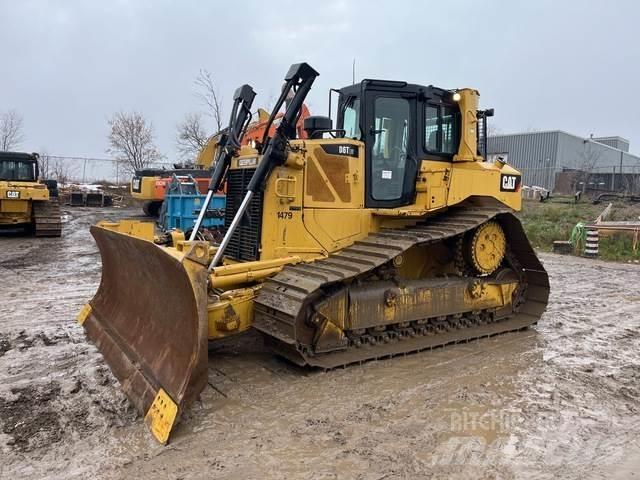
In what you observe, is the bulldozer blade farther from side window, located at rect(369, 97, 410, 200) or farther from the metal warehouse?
the metal warehouse

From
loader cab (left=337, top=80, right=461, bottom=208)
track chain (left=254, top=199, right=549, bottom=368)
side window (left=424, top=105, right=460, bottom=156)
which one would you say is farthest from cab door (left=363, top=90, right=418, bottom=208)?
track chain (left=254, top=199, right=549, bottom=368)

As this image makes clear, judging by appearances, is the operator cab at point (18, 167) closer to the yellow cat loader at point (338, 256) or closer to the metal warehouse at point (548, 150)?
the yellow cat loader at point (338, 256)

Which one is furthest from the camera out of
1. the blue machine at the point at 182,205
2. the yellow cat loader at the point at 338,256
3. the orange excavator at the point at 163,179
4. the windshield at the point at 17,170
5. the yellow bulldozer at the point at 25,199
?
the windshield at the point at 17,170

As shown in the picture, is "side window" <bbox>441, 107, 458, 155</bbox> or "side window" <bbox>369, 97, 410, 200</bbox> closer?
"side window" <bbox>369, 97, 410, 200</bbox>

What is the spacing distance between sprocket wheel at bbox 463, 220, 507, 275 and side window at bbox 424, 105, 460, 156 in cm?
108

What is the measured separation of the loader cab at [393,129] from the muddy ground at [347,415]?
196 cm

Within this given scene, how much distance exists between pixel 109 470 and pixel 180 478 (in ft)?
1.47

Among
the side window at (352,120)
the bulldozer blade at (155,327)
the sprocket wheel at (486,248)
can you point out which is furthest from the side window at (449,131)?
the bulldozer blade at (155,327)

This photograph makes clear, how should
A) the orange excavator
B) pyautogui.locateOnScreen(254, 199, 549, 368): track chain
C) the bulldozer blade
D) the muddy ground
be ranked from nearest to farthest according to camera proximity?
the muddy ground
the bulldozer blade
pyautogui.locateOnScreen(254, 199, 549, 368): track chain
the orange excavator

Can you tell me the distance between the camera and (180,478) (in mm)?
3154

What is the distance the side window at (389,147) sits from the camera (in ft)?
19.7

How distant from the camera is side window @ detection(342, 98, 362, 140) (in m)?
6.01

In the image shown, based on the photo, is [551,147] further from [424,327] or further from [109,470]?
[109,470]

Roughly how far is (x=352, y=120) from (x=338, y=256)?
5.49ft
